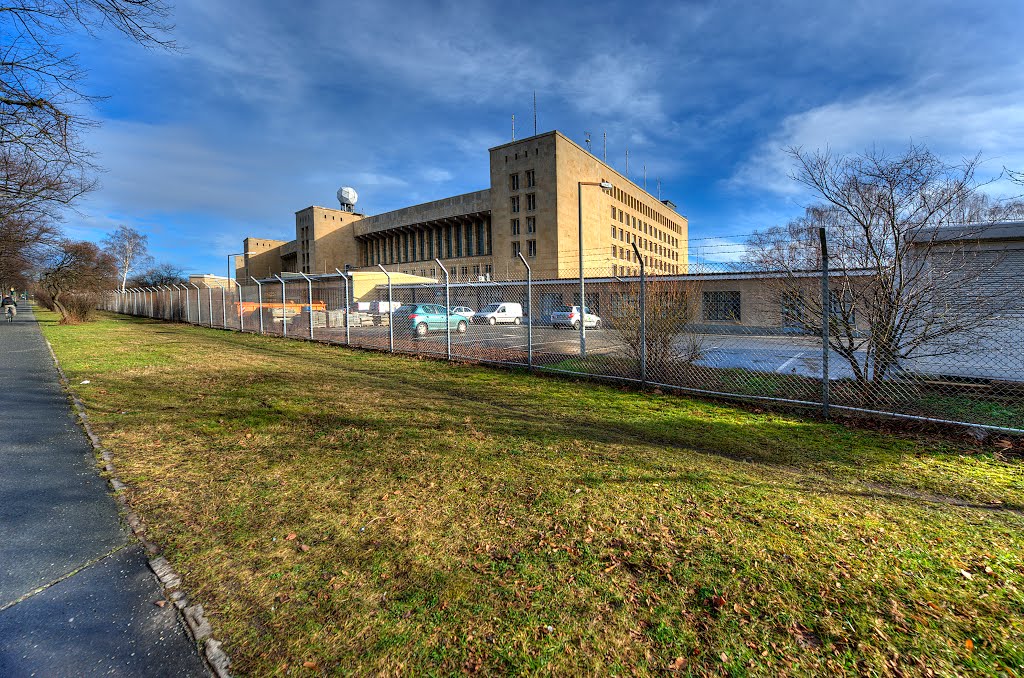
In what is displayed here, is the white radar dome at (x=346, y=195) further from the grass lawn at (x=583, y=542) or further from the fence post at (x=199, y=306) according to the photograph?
the grass lawn at (x=583, y=542)

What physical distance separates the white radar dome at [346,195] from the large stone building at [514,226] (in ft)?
10.7

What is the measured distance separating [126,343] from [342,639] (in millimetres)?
17612

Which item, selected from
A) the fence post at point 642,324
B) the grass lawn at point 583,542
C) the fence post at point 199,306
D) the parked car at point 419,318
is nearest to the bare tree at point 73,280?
the fence post at point 199,306

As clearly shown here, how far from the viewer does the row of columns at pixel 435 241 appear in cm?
6594

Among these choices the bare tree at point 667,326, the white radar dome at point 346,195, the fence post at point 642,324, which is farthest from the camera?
the white radar dome at point 346,195

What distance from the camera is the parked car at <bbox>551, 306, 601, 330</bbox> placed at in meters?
10.5

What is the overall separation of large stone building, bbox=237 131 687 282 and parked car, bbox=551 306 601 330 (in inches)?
1247

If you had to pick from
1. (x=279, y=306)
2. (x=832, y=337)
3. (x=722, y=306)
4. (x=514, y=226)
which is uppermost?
(x=514, y=226)

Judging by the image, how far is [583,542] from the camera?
2771mm

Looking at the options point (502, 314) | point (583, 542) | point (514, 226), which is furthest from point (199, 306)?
point (514, 226)

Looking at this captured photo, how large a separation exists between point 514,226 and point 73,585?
60059 mm

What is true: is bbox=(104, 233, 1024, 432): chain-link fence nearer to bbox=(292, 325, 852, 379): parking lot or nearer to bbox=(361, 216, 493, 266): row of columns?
bbox=(292, 325, 852, 379): parking lot

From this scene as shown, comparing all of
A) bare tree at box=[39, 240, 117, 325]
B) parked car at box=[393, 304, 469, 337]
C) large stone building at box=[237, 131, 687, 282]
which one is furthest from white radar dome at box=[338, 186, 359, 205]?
parked car at box=[393, 304, 469, 337]

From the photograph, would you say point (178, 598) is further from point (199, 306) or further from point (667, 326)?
point (199, 306)
